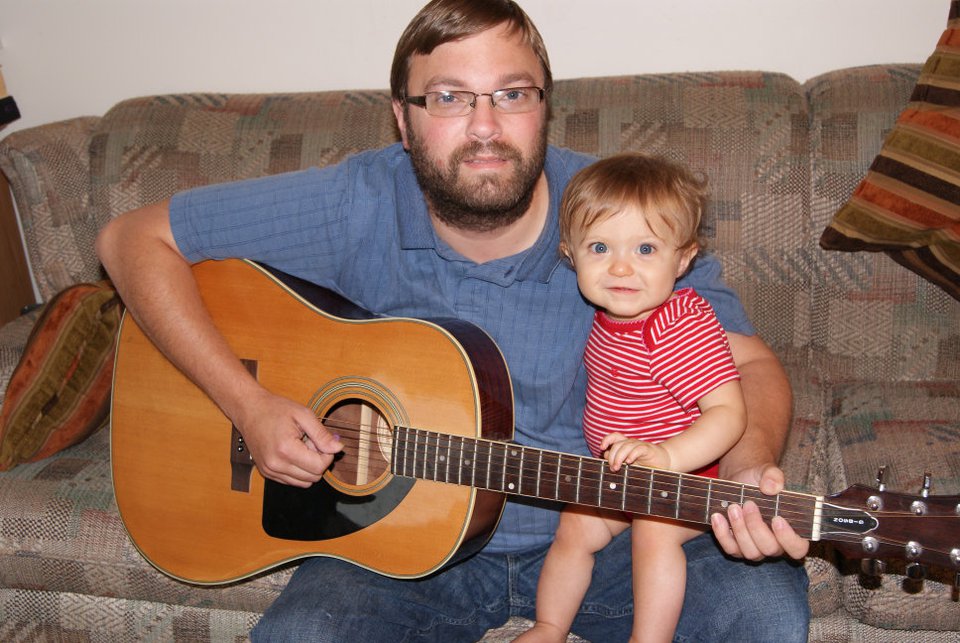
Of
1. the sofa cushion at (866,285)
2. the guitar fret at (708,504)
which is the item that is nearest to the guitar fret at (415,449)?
the guitar fret at (708,504)

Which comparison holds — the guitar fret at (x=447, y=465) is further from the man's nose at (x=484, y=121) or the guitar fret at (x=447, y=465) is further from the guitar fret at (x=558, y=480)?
the man's nose at (x=484, y=121)

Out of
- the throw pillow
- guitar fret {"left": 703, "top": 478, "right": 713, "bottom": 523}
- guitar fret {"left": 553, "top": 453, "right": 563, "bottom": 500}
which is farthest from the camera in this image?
the throw pillow

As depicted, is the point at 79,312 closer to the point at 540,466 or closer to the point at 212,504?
the point at 212,504

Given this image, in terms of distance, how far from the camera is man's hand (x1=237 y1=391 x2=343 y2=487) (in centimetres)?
152

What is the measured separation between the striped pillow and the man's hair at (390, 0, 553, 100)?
0.86 m

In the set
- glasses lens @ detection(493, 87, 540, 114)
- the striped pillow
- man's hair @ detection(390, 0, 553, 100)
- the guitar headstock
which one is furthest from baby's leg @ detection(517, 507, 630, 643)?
the striped pillow

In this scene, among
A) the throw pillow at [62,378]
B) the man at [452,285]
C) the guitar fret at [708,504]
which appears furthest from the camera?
the throw pillow at [62,378]

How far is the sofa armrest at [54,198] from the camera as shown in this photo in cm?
226

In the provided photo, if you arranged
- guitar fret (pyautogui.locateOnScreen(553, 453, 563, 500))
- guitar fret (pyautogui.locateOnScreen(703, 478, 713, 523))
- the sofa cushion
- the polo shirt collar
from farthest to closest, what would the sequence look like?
the sofa cushion < the polo shirt collar < guitar fret (pyautogui.locateOnScreen(553, 453, 563, 500)) < guitar fret (pyautogui.locateOnScreen(703, 478, 713, 523))

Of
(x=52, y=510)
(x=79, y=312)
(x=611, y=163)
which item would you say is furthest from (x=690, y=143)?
(x=52, y=510)

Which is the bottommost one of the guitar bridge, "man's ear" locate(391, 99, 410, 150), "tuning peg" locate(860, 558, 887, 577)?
the guitar bridge

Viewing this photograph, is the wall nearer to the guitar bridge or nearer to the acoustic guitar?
the acoustic guitar

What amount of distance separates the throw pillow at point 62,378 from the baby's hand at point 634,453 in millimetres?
1183

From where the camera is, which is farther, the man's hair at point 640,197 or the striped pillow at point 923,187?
the striped pillow at point 923,187
